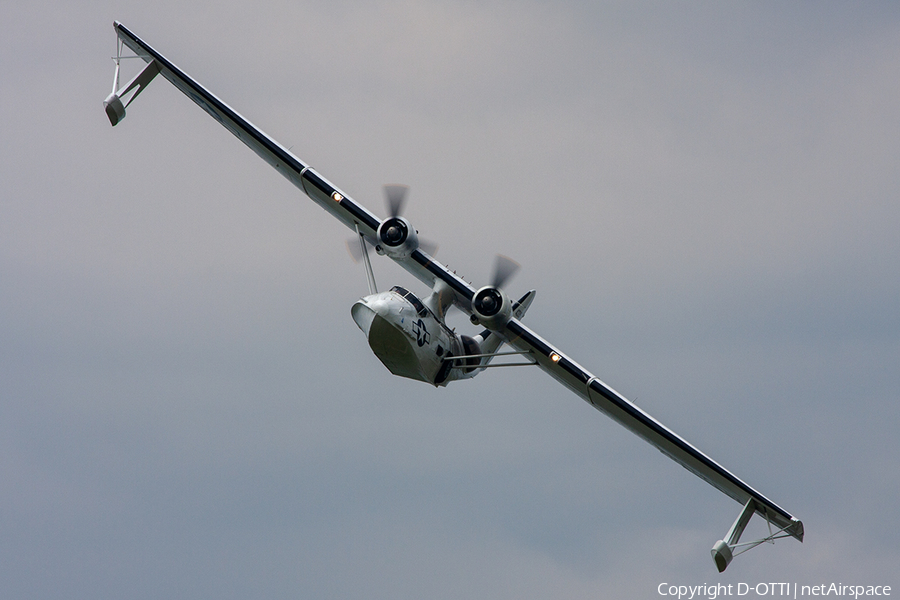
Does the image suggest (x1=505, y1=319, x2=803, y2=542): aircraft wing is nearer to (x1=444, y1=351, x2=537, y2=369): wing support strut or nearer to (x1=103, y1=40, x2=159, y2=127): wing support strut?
(x1=444, y1=351, x2=537, y2=369): wing support strut

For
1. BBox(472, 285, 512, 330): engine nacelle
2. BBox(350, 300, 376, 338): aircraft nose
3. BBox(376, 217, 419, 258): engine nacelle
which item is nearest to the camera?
BBox(350, 300, 376, 338): aircraft nose

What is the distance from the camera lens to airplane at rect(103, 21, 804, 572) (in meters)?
28.7

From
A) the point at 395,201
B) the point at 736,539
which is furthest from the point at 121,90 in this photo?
the point at 736,539

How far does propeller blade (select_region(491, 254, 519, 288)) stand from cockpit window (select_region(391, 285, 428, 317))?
6.56ft

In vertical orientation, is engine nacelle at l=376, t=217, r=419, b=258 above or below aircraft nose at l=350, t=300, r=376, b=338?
above

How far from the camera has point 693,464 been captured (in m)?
32.0

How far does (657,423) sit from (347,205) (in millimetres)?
10709

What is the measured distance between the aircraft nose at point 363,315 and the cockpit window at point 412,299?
1137 millimetres

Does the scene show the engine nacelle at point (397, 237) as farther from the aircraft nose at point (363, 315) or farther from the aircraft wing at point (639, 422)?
the aircraft wing at point (639, 422)

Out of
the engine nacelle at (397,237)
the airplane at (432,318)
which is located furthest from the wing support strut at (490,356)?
the engine nacelle at (397,237)

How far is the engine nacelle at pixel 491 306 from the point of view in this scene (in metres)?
28.9

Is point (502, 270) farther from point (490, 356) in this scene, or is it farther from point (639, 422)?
point (639, 422)

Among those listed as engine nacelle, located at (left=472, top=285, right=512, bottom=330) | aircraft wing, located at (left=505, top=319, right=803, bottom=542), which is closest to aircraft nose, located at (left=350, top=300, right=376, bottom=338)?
engine nacelle, located at (left=472, top=285, right=512, bottom=330)

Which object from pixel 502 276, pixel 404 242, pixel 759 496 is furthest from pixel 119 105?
pixel 759 496
